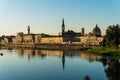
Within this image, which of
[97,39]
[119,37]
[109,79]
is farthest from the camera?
[97,39]

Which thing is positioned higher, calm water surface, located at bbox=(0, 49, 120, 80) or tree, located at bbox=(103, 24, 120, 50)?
tree, located at bbox=(103, 24, 120, 50)

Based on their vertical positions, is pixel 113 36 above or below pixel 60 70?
above

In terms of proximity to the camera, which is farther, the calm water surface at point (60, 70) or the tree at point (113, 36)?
the tree at point (113, 36)

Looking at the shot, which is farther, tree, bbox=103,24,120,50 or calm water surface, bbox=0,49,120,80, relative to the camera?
tree, bbox=103,24,120,50

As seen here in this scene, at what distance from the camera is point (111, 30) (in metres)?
77.3

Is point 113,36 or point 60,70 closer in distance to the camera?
point 60,70

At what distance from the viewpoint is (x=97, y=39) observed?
184 meters

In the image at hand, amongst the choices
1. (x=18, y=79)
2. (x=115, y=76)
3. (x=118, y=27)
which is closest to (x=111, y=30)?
(x=118, y=27)

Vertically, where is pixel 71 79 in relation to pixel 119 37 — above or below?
below

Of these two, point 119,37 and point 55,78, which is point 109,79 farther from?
point 119,37

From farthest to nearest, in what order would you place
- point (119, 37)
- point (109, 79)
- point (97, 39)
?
1. point (97, 39)
2. point (119, 37)
3. point (109, 79)

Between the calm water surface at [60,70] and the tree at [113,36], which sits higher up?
the tree at [113,36]

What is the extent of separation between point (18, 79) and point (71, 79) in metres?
6.11

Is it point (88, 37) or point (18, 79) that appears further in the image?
point (88, 37)
